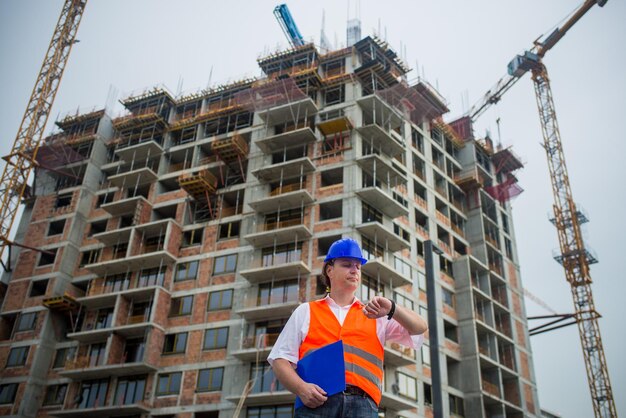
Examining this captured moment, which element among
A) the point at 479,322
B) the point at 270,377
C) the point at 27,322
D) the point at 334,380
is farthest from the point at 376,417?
the point at 27,322

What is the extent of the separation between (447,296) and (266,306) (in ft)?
53.9

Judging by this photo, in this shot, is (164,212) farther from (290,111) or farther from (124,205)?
(290,111)

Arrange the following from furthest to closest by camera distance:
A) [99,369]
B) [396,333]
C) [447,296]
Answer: [447,296]
[99,369]
[396,333]

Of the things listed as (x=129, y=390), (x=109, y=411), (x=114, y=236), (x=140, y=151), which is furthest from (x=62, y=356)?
(x=140, y=151)

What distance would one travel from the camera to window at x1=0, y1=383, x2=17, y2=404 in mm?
42656

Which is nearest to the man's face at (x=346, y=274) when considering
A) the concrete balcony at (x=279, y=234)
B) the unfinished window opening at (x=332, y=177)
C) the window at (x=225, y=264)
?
the concrete balcony at (x=279, y=234)

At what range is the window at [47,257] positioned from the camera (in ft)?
161

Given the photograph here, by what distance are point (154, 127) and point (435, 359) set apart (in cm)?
4348

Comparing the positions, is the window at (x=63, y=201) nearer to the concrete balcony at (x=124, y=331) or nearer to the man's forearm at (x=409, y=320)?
the concrete balcony at (x=124, y=331)

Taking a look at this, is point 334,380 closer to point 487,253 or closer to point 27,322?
point 27,322

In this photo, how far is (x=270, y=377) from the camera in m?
35.7

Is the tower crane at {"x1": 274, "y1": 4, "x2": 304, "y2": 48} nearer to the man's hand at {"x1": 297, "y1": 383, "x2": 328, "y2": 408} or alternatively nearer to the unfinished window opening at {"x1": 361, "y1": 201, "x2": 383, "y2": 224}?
the unfinished window opening at {"x1": 361, "y1": 201, "x2": 383, "y2": 224}

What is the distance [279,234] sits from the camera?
129ft

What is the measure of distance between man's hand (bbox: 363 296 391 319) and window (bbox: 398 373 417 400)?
33.6 meters
